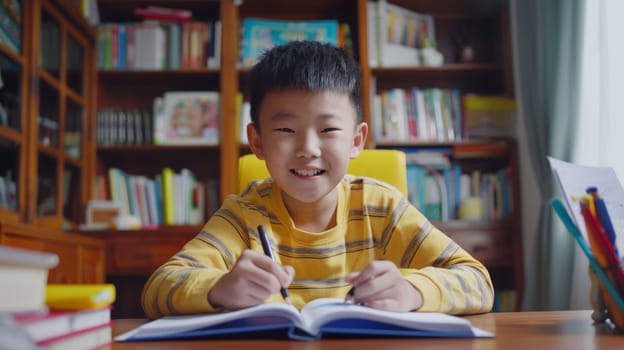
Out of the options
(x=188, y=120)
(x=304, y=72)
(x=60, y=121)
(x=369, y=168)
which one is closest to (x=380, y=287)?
(x=304, y=72)

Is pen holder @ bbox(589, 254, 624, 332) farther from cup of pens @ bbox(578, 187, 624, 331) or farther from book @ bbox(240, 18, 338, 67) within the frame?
book @ bbox(240, 18, 338, 67)

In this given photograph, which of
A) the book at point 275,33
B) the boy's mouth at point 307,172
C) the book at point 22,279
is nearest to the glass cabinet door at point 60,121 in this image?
the book at point 275,33

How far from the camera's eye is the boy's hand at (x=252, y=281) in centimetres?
74

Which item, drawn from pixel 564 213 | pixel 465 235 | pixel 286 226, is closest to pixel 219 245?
pixel 286 226

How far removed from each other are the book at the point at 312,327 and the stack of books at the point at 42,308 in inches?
3.7

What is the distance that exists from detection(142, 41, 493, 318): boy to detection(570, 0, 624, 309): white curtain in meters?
1.34

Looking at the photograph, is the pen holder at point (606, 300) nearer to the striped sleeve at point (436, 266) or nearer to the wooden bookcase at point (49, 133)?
the striped sleeve at point (436, 266)

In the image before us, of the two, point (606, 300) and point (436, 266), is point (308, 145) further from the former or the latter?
point (606, 300)

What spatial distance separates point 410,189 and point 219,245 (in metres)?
2.08

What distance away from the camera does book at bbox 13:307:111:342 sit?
1.45 ft

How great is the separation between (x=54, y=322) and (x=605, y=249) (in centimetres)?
56

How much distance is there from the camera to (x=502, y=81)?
10.6 ft

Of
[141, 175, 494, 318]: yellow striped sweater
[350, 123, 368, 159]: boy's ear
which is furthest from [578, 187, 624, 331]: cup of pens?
[350, 123, 368, 159]: boy's ear

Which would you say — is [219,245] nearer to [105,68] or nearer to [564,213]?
[564,213]
